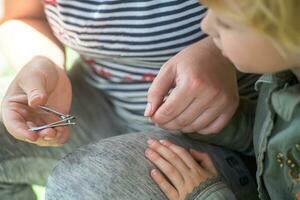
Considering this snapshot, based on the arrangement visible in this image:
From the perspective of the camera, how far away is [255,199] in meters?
0.70

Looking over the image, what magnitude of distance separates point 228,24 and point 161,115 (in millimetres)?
183

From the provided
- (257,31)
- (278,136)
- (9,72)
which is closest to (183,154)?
(278,136)

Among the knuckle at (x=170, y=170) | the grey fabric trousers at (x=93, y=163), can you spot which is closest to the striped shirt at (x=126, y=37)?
the grey fabric trousers at (x=93, y=163)

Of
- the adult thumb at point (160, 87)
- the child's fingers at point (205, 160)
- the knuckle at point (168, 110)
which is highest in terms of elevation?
the adult thumb at point (160, 87)

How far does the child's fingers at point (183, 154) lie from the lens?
67cm

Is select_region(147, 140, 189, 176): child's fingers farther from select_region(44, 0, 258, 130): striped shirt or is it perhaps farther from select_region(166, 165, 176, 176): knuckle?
select_region(44, 0, 258, 130): striped shirt

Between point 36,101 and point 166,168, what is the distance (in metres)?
0.17

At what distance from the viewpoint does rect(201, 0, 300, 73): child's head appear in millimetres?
452

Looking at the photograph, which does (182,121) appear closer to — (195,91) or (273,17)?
(195,91)

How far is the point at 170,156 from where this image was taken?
678 mm

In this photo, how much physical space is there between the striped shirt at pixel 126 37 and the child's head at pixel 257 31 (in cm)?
18

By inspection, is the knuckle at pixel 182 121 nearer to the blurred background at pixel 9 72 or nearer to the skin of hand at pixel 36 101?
the skin of hand at pixel 36 101

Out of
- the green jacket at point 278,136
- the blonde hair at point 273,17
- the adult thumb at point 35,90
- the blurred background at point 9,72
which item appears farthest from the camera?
the blurred background at point 9,72

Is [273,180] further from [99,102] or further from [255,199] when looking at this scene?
[99,102]
